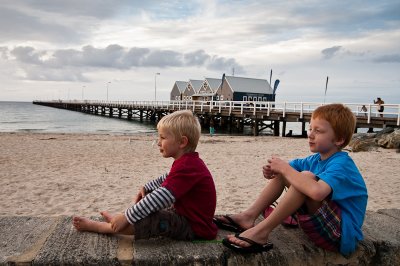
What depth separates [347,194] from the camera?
2010 mm

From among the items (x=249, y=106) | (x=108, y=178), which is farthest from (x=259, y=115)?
(x=108, y=178)

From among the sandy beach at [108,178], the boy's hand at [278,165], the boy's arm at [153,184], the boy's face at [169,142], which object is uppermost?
the boy's face at [169,142]

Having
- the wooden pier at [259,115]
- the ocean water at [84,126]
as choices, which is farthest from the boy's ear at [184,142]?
the ocean water at [84,126]

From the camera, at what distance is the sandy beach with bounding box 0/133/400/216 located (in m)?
5.54

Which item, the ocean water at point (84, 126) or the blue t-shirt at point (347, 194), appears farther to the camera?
the ocean water at point (84, 126)

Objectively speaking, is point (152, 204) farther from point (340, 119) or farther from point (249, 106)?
point (249, 106)

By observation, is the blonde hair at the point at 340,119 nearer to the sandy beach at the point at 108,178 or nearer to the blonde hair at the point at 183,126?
the blonde hair at the point at 183,126

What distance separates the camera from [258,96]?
43.2m

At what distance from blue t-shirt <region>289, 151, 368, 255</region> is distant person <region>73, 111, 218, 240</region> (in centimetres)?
67

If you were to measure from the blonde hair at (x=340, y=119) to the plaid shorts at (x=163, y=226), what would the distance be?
100cm

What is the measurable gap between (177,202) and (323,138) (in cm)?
92

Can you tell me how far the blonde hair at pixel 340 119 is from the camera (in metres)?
2.12

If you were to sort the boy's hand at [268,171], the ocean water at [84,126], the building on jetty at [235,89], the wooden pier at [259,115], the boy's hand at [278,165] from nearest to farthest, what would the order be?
the boy's hand at [278,165]
the boy's hand at [268,171]
the wooden pier at [259,115]
the ocean water at [84,126]
the building on jetty at [235,89]

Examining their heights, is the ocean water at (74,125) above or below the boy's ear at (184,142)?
below
